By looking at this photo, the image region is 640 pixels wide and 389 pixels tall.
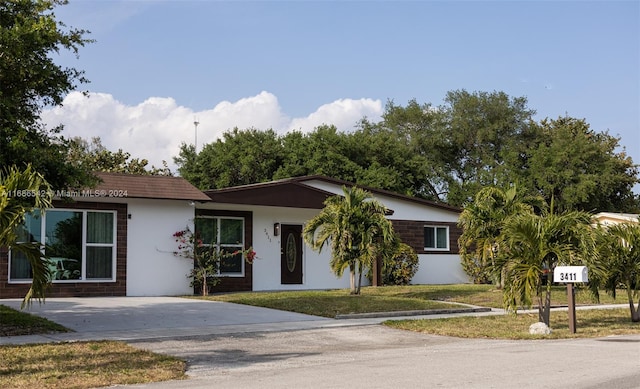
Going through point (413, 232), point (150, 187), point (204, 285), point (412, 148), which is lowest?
point (204, 285)

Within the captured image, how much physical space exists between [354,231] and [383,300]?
1872 millimetres

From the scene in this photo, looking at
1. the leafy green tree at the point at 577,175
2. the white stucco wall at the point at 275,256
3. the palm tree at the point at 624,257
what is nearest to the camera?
the palm tree at the point at 624,257

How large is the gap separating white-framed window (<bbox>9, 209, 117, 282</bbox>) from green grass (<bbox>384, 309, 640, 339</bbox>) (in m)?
8.77

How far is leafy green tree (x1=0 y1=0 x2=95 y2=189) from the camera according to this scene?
11.6 m

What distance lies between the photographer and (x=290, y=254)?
23984 millimetres

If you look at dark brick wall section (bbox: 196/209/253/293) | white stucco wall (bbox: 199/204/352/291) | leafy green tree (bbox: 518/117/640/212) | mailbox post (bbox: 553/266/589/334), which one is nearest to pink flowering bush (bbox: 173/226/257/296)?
dark brick wall section (bbox: 196/209/253/293)

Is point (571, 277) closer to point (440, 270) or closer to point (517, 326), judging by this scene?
point (517, 326)

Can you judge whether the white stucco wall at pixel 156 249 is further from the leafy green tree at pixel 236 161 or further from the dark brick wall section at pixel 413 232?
the leafy green tree at pixel 236 161

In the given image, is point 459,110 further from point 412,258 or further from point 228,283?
point 228,283

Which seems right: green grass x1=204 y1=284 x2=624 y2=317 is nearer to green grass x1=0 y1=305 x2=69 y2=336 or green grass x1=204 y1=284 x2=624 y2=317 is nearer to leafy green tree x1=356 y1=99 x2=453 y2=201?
green grass x1=0 y1=305 x2=69 y2=336

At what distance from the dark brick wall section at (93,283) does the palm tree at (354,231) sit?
512cm

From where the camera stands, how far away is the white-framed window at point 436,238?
89.3 ft

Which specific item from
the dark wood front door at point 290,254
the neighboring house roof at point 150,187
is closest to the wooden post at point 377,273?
the dark wood front door at point 290,254

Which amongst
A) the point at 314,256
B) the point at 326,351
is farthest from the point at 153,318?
the point at 314,256
